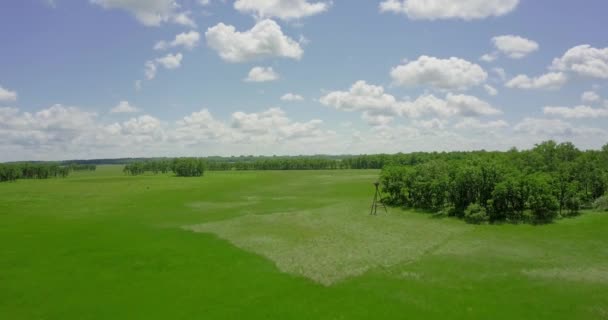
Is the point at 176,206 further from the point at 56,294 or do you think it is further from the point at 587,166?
the point at 587,166

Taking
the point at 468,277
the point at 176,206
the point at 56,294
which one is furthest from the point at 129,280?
the point at 176,206

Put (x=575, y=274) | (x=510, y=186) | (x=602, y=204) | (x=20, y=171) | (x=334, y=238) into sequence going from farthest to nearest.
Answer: (x=20, y=171) → (x=602, y=204) → (x=510, y=186) → (x=334, y=238) → (x=575, y=274)

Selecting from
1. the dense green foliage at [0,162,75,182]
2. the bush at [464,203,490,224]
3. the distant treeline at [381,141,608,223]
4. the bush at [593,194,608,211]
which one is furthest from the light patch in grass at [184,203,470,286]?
the dense green foliage at [0,162,75,182]

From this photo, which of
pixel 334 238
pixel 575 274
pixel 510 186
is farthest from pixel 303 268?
pixel 510 186

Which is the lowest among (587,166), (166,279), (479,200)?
(166,279)

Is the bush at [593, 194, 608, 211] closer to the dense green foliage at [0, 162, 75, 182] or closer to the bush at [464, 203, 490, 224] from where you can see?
the bush at [464, 203, 490, 224]

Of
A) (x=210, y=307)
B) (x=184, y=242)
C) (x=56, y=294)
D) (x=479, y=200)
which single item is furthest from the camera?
(x=479, y=200)

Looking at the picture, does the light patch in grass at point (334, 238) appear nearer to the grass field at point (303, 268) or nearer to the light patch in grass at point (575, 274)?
the grass field at point (303, 268)

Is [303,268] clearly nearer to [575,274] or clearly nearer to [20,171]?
[575,274]
